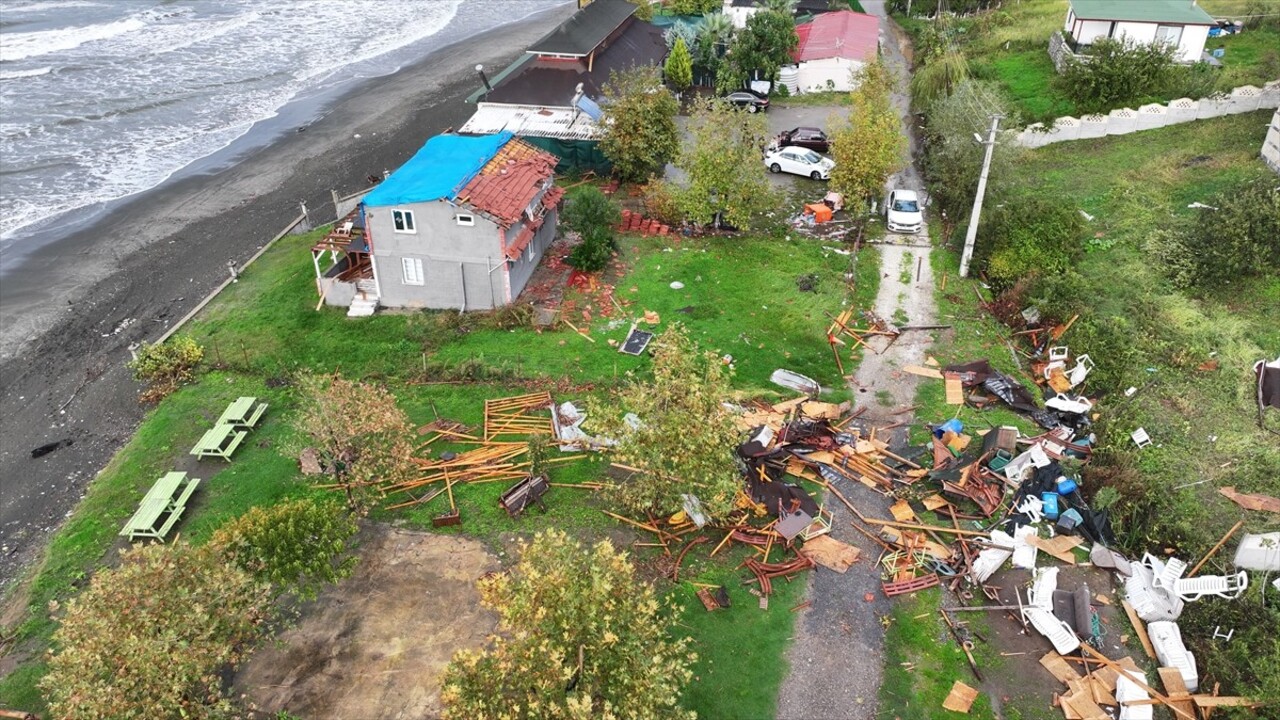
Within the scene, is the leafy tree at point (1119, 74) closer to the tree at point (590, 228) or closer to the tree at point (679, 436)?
the tree at point (590, 228)

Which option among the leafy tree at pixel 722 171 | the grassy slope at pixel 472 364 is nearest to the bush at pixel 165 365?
the grassy slope at pixel 472 364

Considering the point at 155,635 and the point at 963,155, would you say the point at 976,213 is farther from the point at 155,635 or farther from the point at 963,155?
the point at 155,635

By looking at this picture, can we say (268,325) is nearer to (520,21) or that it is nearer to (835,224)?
(835,224)

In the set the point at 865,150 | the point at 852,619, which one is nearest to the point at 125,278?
the point at 865,150

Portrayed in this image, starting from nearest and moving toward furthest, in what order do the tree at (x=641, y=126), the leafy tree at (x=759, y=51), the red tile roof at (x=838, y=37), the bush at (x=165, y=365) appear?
the bush at (x=165, y=365) < the tree at (x=641, y=126) < the leafy tree at (x=759, y=51) < the red tile roof at (x=838, y=37)

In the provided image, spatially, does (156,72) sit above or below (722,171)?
below

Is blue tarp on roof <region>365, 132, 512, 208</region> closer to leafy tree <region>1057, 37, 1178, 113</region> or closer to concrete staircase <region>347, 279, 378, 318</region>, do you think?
concrete staircase <region>347, 279, 378, 318</region>
